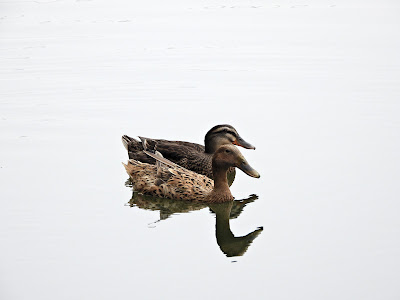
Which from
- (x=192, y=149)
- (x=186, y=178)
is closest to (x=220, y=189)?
(x=186, y=178)

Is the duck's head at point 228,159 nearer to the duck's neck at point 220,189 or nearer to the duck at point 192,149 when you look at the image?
the duck's neck at point 220,189

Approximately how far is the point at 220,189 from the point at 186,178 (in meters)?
0.50

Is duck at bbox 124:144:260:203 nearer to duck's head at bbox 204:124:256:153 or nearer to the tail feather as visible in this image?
the tail feather

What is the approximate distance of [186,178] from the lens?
9.12m

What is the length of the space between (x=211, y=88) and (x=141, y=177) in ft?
15.6

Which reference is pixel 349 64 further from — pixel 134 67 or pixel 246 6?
pixel 246 6

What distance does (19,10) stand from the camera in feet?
71.6

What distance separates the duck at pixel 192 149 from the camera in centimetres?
1005

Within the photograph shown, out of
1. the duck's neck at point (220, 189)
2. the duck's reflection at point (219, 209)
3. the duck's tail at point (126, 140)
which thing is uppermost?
the duck's tail at point (126, 140)

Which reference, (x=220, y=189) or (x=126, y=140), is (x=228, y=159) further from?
(x=126, y=140)

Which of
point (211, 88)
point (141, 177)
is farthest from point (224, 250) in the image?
point (211, 88)

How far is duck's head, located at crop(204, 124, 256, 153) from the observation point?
10.3 meters

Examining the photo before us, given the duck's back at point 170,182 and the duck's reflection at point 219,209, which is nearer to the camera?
the duck's reflection at point 219,209

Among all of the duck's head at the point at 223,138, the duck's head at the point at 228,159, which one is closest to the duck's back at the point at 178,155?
the duck's head at the point at 223,138
